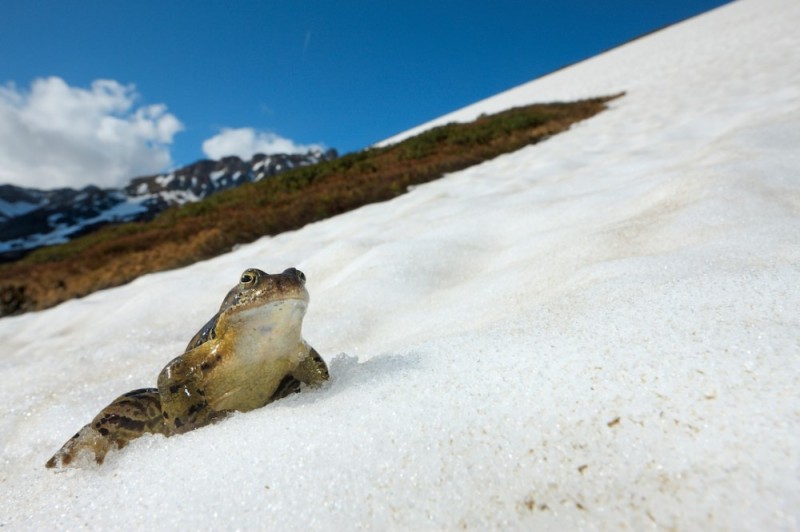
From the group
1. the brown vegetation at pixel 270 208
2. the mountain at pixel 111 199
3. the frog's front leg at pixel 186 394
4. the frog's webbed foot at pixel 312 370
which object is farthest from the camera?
the mountain at pixel 111 199

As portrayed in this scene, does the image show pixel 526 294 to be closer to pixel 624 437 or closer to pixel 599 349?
pixel 599 349

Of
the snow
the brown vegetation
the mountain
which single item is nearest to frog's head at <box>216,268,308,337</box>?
the brown vegetation

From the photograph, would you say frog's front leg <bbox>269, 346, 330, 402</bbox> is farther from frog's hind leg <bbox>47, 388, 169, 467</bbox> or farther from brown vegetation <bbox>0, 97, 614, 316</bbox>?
brown vegetation <bbox>0, 97, 614, 316</bbox>

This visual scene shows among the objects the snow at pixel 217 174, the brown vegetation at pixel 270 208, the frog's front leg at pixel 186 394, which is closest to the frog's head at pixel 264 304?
the frog's front leg at pixel 186 394

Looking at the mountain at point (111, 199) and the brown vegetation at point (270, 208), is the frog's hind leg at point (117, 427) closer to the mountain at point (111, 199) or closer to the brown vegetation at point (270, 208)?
the brown vegetation at point (270, 208)

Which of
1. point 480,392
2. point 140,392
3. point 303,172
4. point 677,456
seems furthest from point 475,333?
point 303,172

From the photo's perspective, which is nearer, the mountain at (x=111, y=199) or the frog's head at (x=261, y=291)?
the frog's head at (x=261, y=291)
